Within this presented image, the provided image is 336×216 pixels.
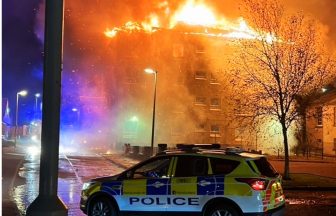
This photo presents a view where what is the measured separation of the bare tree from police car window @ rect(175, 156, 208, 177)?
10660 millimetres

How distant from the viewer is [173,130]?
52.1 meters

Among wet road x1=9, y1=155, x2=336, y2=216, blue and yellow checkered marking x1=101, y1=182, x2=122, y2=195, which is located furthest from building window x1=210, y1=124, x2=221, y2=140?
blue and yellow checkered marking x1=101, y1=182, x2=122, y2=195

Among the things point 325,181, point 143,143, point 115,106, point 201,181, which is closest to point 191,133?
point 143,143

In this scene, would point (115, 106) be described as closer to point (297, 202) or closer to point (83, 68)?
point (83, 68)

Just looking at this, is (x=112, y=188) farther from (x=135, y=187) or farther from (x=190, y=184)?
(x=190, y=184)

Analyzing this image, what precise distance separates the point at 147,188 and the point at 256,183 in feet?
6.17

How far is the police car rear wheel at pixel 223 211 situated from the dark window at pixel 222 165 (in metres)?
0.57

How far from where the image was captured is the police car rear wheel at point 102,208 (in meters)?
8.28

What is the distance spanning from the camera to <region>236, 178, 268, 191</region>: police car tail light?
7.34 metres

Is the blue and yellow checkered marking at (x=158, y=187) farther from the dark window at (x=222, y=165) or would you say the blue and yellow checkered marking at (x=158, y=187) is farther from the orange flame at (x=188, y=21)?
the orange flame at (x=188, y=21)

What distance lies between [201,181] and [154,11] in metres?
43.4

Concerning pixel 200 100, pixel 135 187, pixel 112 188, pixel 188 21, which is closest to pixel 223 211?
pixel 135 187

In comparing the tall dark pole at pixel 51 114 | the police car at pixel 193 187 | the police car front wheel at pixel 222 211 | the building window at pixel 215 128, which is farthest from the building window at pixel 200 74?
the tall dark pole at pixel 51 114

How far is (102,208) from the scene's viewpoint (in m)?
8.38
